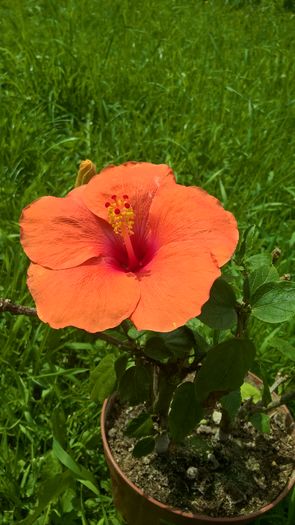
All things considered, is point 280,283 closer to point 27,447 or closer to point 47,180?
point 27,447

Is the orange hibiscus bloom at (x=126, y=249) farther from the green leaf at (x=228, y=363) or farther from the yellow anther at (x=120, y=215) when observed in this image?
the green leaf at (x=228, y=363)

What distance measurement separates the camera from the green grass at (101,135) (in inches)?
62.4

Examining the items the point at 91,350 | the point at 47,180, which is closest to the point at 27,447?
the point at 91,350

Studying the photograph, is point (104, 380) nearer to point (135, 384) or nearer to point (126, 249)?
point (135, 384)

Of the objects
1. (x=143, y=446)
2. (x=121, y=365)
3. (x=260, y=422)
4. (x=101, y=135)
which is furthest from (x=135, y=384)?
(x=101, y=135)

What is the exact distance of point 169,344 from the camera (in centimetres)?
102

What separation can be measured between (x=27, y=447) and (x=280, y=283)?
3.11ft

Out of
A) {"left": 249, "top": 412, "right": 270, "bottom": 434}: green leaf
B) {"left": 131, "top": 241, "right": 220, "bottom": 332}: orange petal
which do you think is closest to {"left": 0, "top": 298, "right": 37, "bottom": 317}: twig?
{"left": 131, "top": 241, "right": 220, "bottom": 332}: orange petal

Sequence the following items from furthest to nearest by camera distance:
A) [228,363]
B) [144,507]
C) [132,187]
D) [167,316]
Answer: [144,507]
[132,187]
[228,363]
[167,316]

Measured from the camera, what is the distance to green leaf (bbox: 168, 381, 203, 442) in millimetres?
1059

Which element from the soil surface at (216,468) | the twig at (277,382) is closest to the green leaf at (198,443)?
the soil surface at (216,468)

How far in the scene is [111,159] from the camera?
237 centimetres

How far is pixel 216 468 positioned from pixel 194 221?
2.05 ft

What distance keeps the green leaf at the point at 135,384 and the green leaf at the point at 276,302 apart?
0.24m
